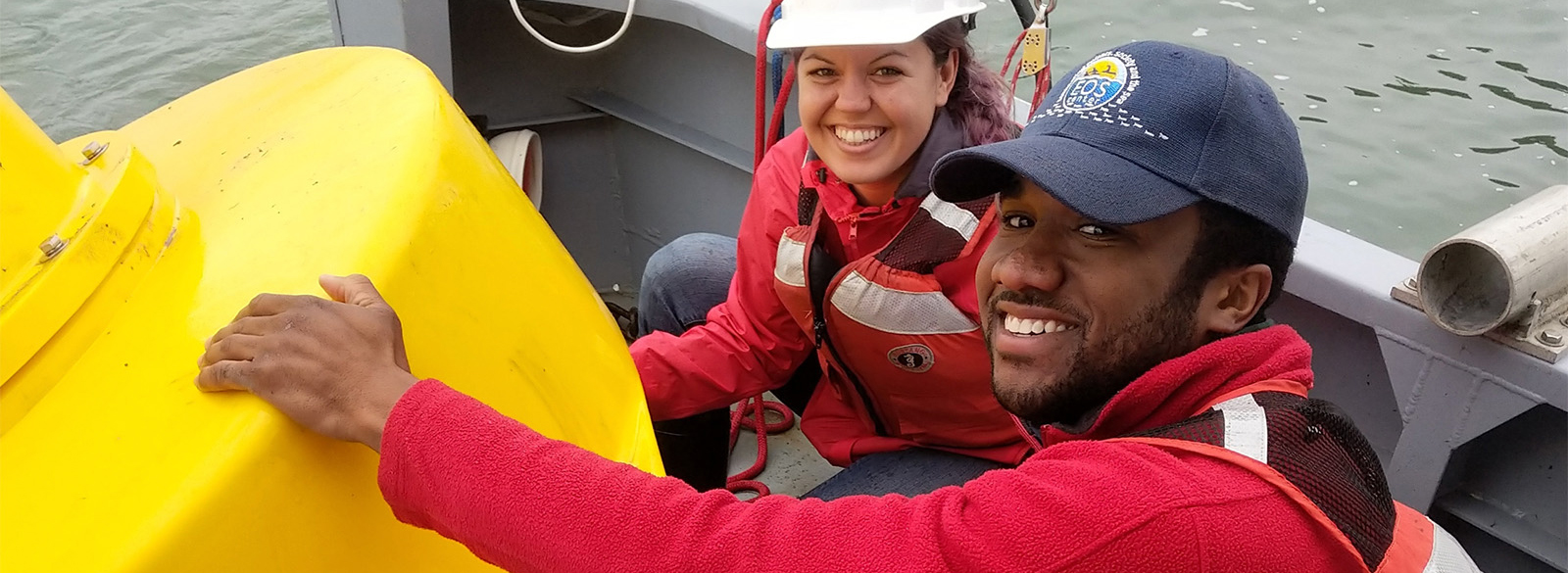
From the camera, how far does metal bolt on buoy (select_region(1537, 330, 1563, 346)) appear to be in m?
1.74

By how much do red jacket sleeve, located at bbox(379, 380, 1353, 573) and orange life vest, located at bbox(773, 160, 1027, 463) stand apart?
82 centimetres

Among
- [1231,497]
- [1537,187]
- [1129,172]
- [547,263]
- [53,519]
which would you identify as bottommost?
[1537,187]

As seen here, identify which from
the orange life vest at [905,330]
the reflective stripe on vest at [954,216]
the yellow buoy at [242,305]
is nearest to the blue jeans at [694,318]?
the orange life vest at [905,330]

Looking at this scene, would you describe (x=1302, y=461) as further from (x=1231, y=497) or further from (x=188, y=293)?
(x=188, y=293)

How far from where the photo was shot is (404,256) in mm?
1429

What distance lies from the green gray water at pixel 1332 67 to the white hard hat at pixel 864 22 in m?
3.54

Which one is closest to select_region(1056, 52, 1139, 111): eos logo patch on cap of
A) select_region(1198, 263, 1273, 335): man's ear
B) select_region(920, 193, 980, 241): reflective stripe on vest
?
select_region(1198, 263, 1273, 335): man's ear

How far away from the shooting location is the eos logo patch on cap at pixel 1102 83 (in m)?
1.23

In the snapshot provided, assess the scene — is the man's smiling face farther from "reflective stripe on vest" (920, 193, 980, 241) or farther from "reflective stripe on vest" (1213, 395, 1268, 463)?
"reflective stripe on vest" (920, 193, 980, 241)

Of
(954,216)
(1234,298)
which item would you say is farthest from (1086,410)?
(954,216)

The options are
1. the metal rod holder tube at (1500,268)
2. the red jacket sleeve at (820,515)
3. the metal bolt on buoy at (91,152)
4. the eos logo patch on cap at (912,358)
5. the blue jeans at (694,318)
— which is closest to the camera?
the red jacket sleeve at (820,515)

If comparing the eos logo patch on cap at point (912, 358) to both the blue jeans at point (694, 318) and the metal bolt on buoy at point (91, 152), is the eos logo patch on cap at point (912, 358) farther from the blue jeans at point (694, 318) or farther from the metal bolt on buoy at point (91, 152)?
the metal bolt on buoy at point (91, 152)

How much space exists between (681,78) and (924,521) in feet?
8.10

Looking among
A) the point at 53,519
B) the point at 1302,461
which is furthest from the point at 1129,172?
the point at 53,519
